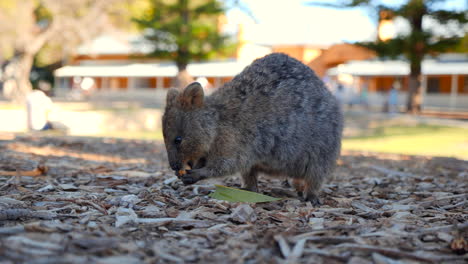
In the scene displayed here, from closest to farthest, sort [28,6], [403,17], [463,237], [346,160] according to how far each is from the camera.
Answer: [463,237]
[346,160]
[403,17]
[28,6]

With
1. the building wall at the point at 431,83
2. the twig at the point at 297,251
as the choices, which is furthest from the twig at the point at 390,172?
the building wall at the point at 431,83

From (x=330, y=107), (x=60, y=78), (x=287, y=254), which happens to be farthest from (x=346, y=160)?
(x=60, y=78)

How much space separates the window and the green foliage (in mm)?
19156

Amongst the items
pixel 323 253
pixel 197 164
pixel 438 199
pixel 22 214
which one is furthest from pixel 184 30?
pixel 323 253

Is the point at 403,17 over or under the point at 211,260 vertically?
over

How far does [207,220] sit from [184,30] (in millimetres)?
30437

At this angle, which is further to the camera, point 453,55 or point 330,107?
point 453,55

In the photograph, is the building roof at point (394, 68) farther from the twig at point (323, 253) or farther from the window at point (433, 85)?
the twig at point (323, 253)

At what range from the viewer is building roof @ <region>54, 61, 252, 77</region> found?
44.3 metres

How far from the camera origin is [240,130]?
5207 mm

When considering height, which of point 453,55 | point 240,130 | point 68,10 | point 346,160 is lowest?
point 346,160

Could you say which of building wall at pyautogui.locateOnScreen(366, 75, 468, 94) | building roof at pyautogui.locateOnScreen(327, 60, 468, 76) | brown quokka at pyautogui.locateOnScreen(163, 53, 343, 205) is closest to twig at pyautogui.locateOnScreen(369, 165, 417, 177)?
brown quokka at pyautogui.locateOnScreen(163, 53, 343, 205)

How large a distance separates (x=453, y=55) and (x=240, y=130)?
40649 millimetres

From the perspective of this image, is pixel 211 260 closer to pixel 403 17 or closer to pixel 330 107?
pixel 330 107
